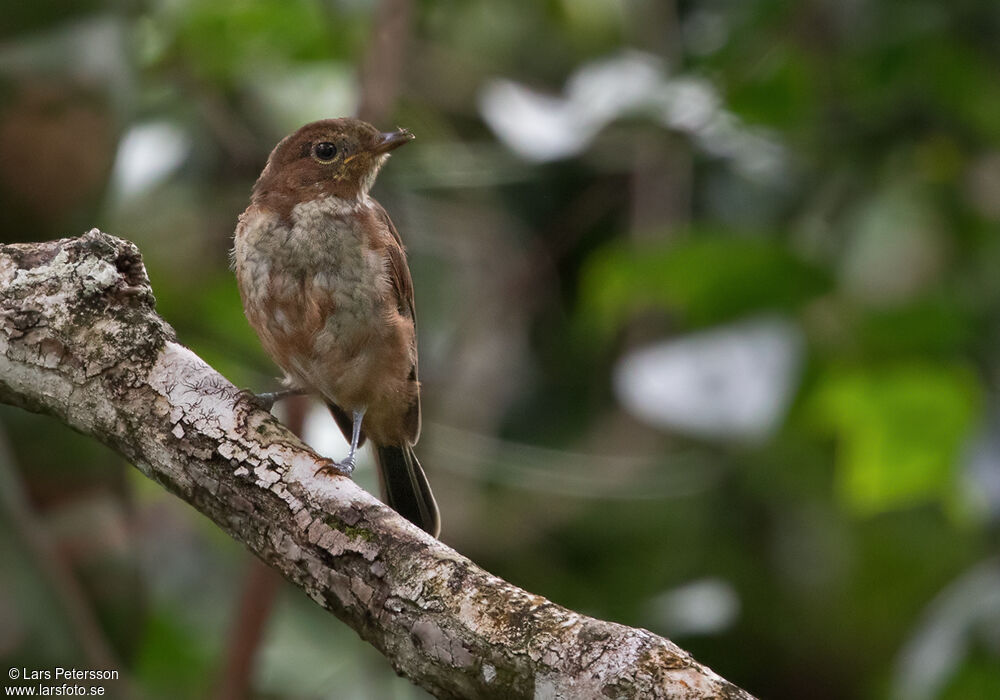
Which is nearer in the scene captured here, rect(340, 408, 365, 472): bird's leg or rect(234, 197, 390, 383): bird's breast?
rect(234, 197, 390, 383): bird's breast

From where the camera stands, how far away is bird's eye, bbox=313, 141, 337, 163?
145 inches

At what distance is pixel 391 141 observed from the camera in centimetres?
366

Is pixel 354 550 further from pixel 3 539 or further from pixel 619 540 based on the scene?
pixel 619 540

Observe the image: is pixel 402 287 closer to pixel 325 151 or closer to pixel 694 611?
pixel 325 151

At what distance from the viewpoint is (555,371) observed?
572 cm

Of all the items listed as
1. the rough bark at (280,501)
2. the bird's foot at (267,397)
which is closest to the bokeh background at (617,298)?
the bird's foot at (267,397)

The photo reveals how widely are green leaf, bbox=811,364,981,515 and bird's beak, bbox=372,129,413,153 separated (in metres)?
1.80

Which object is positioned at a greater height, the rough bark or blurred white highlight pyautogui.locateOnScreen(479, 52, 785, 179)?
blurred white highlight pyautogui.locateOnScreen(479, 52, 785, 179)

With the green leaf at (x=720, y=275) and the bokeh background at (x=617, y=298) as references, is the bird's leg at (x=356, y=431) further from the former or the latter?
the green leaf at (x=720, y=275)

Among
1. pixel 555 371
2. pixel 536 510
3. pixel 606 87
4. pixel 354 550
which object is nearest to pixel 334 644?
pixel 536 510

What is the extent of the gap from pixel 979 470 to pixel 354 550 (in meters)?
2.75

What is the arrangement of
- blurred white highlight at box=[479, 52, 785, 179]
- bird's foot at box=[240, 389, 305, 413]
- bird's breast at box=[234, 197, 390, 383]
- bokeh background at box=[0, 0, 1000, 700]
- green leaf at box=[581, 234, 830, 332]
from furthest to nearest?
blurred white highlight at box=[479, 52, 785, 179]
green leaf at box=[581, 234, 830, 332]
bokeh background at box=[0, 0, 1000, 700]
bird's breast at box=[234, 197, 390, 383]
bird's foot at box=[240, 389, 305, 413]

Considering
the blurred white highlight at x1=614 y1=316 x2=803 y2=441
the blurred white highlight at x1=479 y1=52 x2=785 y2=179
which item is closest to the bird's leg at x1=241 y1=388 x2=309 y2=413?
the blurred white highlight at x1=614 y1=316 x2=803 y2=441

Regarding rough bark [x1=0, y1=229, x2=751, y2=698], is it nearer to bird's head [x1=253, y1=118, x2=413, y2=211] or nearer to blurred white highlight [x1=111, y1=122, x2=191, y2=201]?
bird's head [x1=253, y1=118, x2=413, y2=211]
